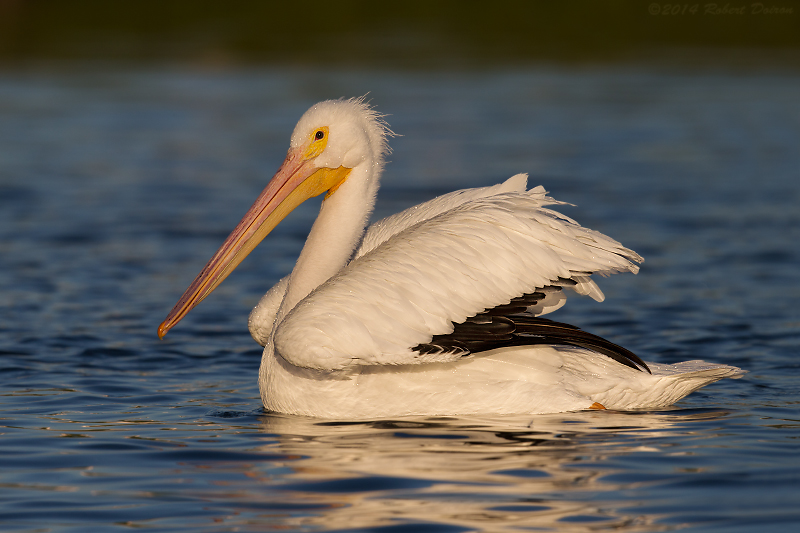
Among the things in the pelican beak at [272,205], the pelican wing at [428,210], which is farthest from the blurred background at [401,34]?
the pelican beak at [272,205]

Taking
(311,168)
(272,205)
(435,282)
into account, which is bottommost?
(435,282)

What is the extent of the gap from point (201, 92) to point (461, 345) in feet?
55.6

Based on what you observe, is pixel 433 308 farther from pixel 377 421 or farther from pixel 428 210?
pixel 428 210

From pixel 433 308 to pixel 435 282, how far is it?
128 millimetres

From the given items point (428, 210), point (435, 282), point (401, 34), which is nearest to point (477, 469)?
point (435, 282)

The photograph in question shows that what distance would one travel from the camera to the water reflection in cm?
438

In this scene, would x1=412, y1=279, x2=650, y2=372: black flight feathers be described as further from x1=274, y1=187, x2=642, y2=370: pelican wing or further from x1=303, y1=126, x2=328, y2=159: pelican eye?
x1=303, y1=126, x2=328, y2=159: pelican eye

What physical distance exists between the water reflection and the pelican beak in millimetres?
836

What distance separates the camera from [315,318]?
543 centimetres

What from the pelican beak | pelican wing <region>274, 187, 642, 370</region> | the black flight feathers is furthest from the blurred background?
the black flight feathers

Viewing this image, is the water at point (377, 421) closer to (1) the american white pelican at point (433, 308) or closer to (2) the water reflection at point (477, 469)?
(2) the water reflection at point (477, 469)

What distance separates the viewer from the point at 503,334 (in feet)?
17.9

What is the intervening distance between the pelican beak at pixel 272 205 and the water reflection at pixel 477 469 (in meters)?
0.84

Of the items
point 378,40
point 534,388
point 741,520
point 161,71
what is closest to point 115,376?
point 534,388
